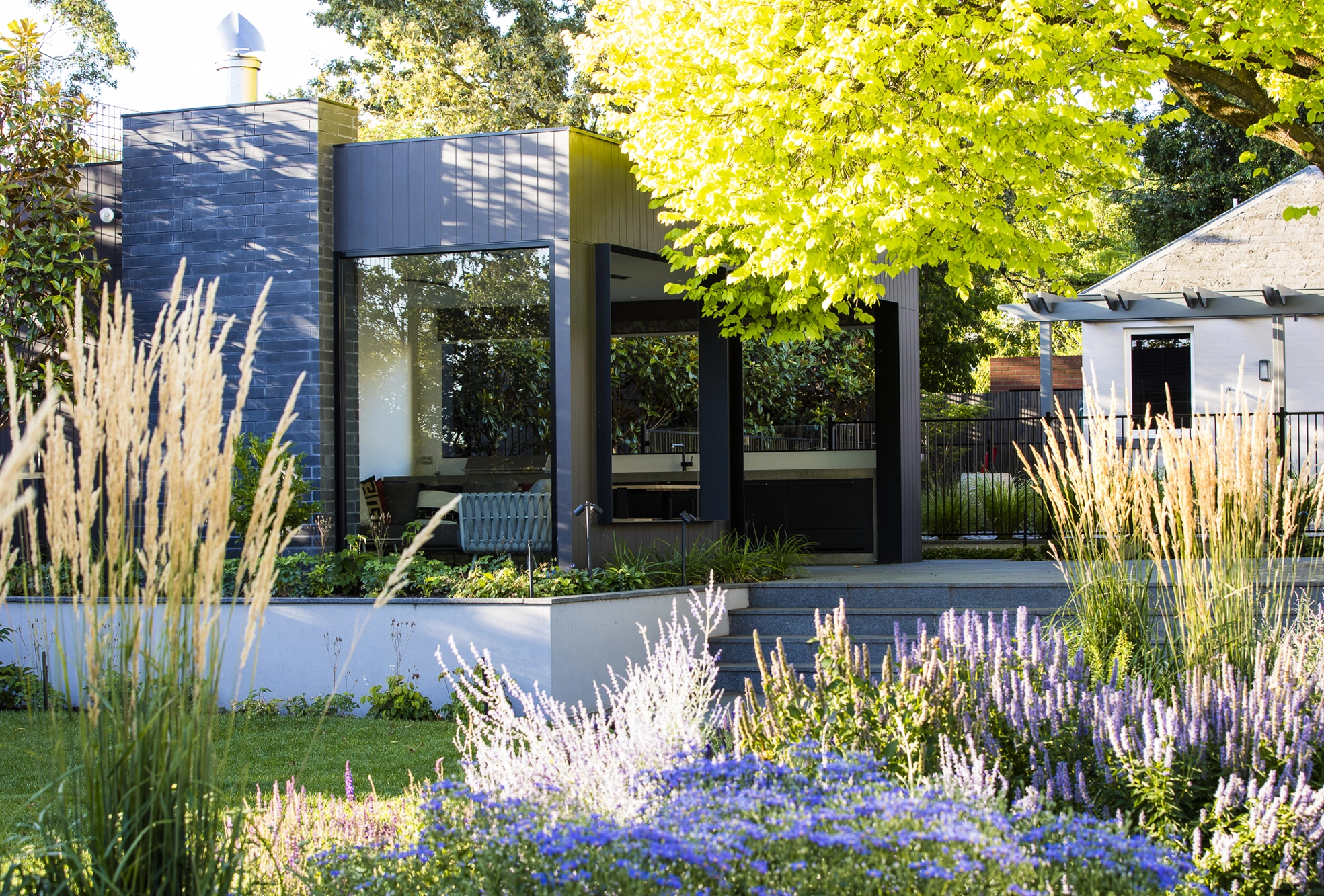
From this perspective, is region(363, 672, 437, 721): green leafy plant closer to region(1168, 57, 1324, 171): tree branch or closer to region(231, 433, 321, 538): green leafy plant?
region(231, 433, 321, 538): green leafy plant

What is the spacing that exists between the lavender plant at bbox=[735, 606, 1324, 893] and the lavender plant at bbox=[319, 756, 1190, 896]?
489 millimetres

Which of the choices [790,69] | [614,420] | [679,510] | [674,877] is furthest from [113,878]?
[614,420]

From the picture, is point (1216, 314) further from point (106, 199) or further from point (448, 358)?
point (106, 199)

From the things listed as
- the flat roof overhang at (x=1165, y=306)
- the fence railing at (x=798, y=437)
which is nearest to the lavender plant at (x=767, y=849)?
the fence railing at (x=798, y=437)

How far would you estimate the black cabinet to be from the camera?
38.1ft

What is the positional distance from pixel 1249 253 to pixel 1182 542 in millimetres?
11378

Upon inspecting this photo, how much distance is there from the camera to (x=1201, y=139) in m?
21.3

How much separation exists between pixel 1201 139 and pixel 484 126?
12.2m

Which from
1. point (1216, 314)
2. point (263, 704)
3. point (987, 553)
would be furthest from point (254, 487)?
point (1216, 314)

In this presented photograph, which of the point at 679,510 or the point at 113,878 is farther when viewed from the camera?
the point at 679,510

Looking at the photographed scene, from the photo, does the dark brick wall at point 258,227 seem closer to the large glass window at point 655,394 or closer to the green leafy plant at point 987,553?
the large glass window at point 655,394

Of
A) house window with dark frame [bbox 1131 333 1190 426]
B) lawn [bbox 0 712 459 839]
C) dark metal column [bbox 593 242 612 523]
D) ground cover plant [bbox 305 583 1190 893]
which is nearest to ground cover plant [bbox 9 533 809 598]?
dark metal column [bbox 593 242 612 523]

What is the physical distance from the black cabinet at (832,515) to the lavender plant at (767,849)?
8719 mm

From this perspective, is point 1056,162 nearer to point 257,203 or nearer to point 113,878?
point 257,203
